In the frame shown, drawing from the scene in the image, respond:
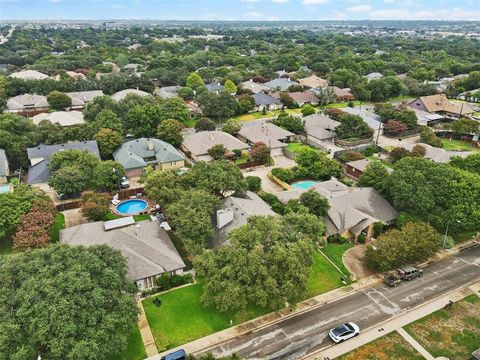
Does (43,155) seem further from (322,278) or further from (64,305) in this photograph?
(322,278)

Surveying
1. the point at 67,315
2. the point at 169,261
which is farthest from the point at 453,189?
the point at 67,315

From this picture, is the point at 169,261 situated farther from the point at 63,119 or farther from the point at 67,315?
the point at 63,119

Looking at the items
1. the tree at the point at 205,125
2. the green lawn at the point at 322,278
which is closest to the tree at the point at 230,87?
the tree at the point at 205,125

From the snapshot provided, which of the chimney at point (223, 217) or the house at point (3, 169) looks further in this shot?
the house at point (3, 169)

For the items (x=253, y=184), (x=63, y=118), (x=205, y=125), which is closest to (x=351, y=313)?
(x=253, y=184)

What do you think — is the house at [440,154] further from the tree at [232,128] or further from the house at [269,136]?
the tree at [232,128]
